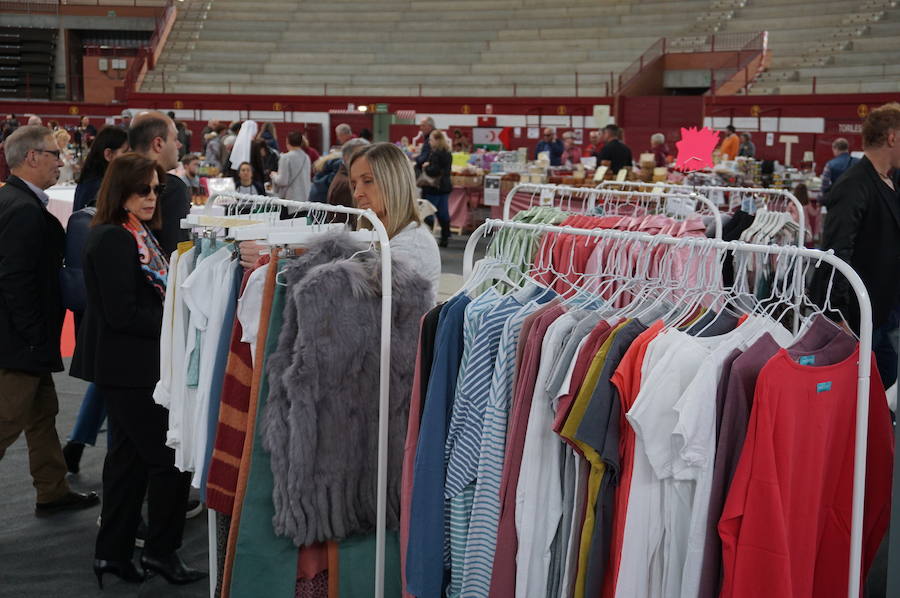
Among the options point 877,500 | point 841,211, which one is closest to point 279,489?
point 877,500

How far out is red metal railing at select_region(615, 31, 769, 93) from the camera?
17391 mm

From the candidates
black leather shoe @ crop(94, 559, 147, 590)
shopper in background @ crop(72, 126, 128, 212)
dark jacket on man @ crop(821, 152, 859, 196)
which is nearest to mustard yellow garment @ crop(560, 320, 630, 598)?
black leather shoe @ crop(94, 559, 147, 590)

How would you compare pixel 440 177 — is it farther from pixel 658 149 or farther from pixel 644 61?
pixel 644 61

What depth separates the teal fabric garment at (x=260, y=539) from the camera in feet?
7.68

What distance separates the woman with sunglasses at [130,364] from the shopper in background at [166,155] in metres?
0.34

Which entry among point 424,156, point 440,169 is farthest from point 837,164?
point 424,156

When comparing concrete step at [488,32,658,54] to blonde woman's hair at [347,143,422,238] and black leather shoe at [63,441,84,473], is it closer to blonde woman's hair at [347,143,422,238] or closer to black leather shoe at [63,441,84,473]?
black leather shoe at [63,441,84,473]

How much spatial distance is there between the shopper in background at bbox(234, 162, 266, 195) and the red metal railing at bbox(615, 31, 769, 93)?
12161 millimetres

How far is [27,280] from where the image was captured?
128 inches

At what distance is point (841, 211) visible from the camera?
11.8ft

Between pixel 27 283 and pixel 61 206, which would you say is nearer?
pixel 27 283

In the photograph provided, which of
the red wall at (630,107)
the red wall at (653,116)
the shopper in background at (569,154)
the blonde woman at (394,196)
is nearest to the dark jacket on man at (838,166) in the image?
the shopper in background at (569,154)

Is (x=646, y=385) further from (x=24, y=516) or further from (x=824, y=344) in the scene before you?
(x=24, y=516)

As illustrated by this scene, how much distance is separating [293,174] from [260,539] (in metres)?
6.10
